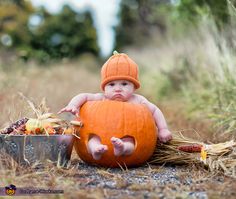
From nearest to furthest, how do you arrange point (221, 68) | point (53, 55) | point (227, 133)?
point (227, 133) < point (221, 68) < point (53, 55)

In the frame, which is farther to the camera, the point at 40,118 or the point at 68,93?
the point at 68,93

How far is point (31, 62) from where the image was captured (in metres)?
12.8

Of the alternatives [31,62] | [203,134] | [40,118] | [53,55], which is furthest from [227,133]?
[31,62]

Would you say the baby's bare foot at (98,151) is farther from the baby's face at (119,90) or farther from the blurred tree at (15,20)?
the blurred tree at (15,20)

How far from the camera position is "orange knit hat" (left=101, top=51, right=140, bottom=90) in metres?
3.73

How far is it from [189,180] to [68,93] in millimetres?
6476

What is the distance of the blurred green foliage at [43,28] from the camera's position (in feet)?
60.6

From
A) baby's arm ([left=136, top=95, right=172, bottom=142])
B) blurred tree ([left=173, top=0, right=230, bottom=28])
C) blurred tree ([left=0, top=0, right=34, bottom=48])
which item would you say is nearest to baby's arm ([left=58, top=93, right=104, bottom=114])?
baby's arm ([left=136, top=95, right=172, bottom=142])

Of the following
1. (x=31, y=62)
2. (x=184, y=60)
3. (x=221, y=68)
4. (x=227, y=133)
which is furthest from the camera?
(x=31, y=62)

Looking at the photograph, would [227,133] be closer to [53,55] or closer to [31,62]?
[53,55]

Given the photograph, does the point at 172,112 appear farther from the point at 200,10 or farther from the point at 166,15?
the point at 166,15

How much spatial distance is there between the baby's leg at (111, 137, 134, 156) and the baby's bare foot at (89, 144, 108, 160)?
9cm

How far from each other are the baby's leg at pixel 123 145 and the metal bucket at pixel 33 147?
383mm

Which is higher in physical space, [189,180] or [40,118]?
[40,118]
